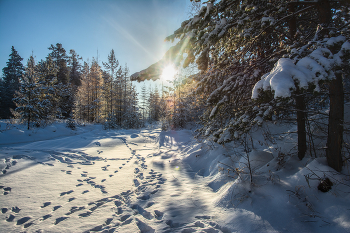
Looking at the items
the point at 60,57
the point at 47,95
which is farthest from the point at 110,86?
the point at 60,57

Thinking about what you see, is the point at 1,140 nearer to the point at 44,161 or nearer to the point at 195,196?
the point at 44,161

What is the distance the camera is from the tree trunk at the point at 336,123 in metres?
2.01

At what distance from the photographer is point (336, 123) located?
2043 millimetres

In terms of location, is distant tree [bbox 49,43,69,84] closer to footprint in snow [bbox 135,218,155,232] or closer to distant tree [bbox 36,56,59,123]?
distant tree [bbox 36,56,59,123]

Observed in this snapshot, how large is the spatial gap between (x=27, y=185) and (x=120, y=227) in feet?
7.43

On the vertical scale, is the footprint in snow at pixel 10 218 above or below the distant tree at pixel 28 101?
below

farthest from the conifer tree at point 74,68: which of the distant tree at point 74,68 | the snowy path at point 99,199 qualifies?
the snowy path at point 99,199

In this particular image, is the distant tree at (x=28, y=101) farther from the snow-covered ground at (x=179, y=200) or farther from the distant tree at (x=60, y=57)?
the distant tree at (x=60, y=57)

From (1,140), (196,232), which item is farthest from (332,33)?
(1,140)

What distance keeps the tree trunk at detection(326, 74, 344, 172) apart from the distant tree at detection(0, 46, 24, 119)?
→ 36.8 m

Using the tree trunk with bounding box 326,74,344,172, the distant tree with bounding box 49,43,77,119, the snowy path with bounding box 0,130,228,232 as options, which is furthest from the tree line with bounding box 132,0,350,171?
the distant tree with bounding box 49,43,77,119

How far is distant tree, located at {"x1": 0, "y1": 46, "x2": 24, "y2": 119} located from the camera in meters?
25.6

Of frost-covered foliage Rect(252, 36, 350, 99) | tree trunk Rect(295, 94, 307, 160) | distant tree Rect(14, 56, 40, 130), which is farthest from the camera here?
distant tree Rect(14, 56, 40, 130)

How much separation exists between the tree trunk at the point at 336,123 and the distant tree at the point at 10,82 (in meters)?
36.8
